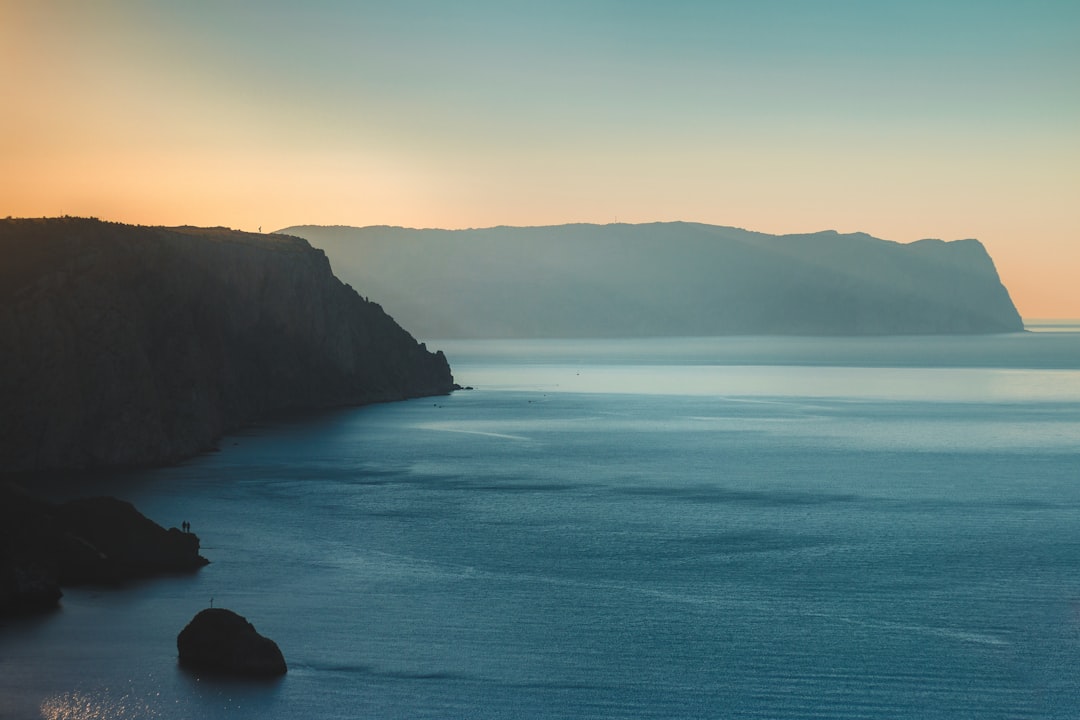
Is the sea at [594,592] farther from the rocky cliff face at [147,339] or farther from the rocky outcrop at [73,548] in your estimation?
the rocky cliff face at [147,339]

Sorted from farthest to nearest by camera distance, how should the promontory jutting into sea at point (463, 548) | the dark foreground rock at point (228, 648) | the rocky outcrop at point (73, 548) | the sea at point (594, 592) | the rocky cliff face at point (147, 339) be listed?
1. the rocky cliff face at point (147, 339)
2. the rocky outcrop at point (73, 548)
3. the dark foreground rock at point (228, 648)
4. the promontory jutting into sea at point (463, 548)
5. the sea at point (594, 592)

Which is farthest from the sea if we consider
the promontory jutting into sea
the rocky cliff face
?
the rocky cliff face

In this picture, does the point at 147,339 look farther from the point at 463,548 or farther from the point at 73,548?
the point at 463,548

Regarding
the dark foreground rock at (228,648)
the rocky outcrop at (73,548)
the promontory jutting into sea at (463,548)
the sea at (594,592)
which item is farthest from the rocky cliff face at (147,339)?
the dark foreground rock at (228,648)

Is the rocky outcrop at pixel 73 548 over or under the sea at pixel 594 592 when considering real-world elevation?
over

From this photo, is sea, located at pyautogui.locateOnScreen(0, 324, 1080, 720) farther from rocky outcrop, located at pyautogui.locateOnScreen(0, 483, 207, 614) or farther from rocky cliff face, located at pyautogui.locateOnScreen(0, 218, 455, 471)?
rocky cliff face, located at pyautogui.locateOnScreen(0, 218, 455, 471)

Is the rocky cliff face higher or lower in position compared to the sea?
higher

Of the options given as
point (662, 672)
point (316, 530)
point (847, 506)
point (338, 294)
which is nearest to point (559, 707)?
point (662, 672)
